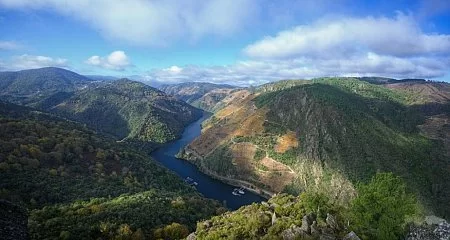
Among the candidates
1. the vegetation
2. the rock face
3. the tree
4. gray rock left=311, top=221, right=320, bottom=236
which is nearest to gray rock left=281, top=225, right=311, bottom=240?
the vegetation

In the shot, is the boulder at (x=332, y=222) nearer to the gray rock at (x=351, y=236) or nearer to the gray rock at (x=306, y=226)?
the gray rock at (x=306, y=226)

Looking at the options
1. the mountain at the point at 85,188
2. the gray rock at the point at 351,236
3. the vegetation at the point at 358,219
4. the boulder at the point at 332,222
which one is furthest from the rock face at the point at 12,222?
the boulder at the point at 332,222

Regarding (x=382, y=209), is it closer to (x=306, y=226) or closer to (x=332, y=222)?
(x=332, y=222)

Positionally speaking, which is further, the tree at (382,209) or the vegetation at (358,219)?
the vegetation at (358,219)

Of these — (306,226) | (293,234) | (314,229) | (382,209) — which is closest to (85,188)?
(306,226)

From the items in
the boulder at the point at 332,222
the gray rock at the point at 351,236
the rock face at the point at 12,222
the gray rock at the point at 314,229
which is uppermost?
the rock face at the point at 12,222
